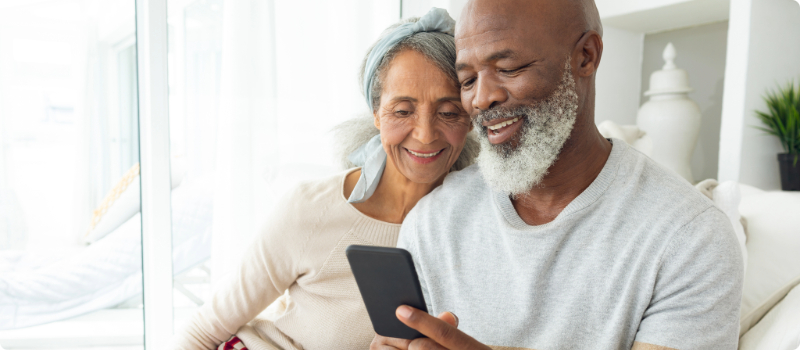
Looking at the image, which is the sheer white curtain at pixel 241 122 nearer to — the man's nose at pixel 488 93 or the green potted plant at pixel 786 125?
the man's nose at pixel 488 93

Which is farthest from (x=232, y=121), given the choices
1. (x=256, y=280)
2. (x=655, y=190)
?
(x=655, y=190)

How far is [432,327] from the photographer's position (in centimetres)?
80

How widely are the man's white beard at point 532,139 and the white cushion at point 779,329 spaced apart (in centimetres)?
61

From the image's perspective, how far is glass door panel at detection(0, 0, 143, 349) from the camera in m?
1.95

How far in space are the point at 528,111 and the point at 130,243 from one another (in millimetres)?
1862

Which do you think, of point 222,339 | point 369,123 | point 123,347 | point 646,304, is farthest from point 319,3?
point 646,304

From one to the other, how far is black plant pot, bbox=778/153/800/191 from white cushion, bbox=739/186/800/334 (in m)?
0.60

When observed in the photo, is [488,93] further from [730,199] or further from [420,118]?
[730,199]

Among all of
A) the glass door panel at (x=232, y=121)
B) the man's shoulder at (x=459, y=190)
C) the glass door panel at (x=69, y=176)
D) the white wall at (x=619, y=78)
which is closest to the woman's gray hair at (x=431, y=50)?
the man's shoulder at (x=459, y=190)

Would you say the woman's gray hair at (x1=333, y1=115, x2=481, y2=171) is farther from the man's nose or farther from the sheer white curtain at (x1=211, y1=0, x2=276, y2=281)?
the sheer white curtain at (x1=211, y1=0, x2=276, y2=281)

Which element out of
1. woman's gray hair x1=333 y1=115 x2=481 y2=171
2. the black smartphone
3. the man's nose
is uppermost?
the man's nose

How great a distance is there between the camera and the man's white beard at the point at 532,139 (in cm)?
95

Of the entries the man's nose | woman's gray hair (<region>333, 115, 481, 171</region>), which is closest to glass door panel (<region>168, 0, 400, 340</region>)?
woman's gray hair (<region>333, 115, 481, 171</region>)

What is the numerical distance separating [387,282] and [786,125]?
1873mm
